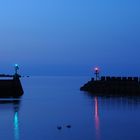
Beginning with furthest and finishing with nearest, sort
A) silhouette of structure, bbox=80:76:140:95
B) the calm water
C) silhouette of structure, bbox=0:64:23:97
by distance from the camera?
silhouette of structure, bbox=80:76:140:95 → silhouette of structure, bbox=0:64:23:97 → the calm water

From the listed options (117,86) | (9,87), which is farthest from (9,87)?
(117,86)

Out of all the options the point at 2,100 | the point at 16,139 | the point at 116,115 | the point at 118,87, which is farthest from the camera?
the point at 118,87

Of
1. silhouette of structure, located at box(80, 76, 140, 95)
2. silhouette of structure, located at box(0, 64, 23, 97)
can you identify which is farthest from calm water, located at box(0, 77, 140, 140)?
silhouette of structure, located at box(80, 76, 140, 95)

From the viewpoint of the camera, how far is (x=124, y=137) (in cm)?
3344

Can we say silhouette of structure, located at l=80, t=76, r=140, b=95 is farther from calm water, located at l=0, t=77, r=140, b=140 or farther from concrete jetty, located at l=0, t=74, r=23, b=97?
concrete jetty, located at l=0, t=74, r=23, b=97

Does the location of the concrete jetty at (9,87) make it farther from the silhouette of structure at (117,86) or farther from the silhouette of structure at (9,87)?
the silhouette of structure at (117,86)

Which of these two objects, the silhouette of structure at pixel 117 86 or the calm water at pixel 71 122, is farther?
the silhouette of structure at pixel 117 86

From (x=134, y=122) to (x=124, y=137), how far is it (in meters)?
8.15

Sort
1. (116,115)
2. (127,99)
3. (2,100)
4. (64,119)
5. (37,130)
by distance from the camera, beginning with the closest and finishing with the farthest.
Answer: (37,130)
(64,119)
(116,115)
(2,100)
(127,99)

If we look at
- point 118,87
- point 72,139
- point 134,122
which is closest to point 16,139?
point 72,139

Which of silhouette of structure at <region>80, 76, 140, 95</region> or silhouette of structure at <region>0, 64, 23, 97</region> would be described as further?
silhouette of structure at <region>80, 76, 140, 95</region>

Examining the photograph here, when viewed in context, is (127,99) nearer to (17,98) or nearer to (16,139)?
(17,98)

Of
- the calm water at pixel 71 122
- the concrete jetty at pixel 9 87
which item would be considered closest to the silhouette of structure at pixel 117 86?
the calm water at pixel 71 122

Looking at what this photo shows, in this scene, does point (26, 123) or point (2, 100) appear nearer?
point (26, 123)
